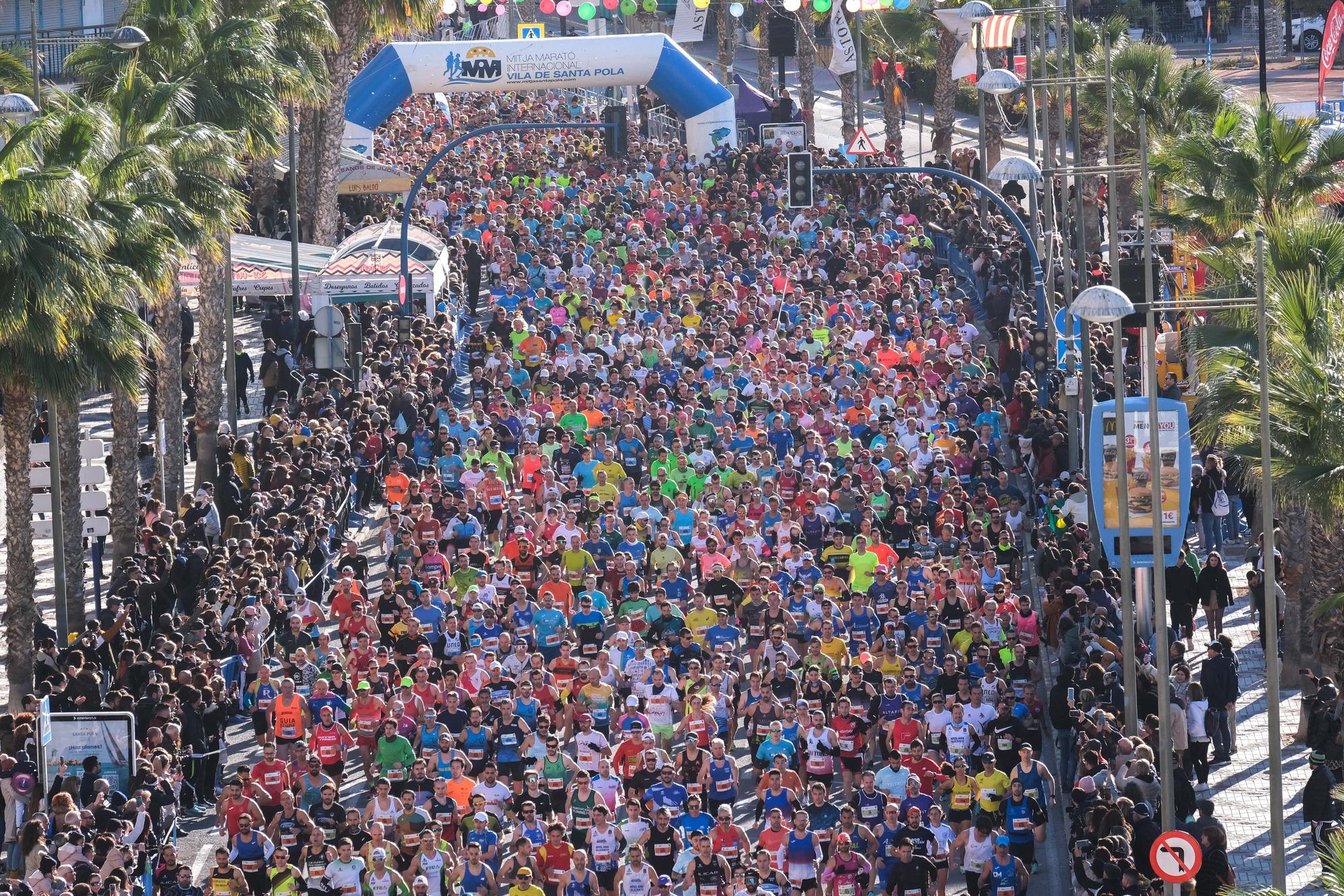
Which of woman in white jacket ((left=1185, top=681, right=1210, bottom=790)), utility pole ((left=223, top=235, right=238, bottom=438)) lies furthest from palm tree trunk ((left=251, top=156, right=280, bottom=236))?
woman in white jacket ((left=1185, top=681, right=1210, bottom=790))

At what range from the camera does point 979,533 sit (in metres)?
23.4

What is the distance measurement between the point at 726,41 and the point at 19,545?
53612 mm

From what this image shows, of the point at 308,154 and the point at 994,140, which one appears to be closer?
the point at 308,154

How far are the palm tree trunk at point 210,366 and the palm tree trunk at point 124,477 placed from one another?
2505mm

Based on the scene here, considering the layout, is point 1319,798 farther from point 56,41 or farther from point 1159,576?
point 56,41

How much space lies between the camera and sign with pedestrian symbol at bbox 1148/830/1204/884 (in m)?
14.0

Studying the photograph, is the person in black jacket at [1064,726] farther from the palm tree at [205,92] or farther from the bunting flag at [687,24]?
the bunting flag at [687,24]

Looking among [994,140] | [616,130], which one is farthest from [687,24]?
[616,130]

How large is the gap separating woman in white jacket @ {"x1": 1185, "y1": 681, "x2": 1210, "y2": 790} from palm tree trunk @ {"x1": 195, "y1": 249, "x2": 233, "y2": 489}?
48.7ft

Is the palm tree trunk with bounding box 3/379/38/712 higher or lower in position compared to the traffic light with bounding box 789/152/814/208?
lower

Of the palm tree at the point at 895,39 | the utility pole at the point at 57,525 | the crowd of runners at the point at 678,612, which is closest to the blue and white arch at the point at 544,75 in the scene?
the palm tree at the point at 895,39

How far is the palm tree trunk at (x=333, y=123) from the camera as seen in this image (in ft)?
132

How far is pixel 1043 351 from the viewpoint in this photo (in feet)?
96.7

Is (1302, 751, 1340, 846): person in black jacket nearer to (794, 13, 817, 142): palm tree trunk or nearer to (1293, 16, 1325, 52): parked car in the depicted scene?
(794, 13, 817, 142): palm tree trunk
